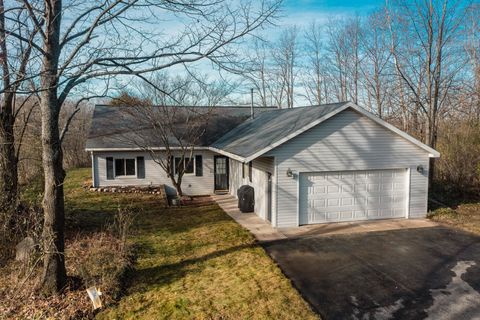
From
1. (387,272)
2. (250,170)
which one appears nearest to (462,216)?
(387,272)

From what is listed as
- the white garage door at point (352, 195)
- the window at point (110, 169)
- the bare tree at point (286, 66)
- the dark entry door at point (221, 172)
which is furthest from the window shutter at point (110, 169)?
the bare tree at point (286, 66)

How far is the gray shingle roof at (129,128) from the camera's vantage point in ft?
56.3

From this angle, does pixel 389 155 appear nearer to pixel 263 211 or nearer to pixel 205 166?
pixel 263 211

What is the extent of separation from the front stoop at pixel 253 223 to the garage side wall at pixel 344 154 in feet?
2.01

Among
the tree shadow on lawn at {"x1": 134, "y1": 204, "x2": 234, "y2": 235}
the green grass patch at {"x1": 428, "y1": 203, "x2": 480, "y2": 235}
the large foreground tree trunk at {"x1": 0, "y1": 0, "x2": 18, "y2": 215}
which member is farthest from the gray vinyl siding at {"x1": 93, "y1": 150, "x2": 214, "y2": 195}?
the green grass patch at {"x1": 428, "y1": 203, "x2": 480, "y2": 235}

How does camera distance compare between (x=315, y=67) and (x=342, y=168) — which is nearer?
(x=342, y=168)

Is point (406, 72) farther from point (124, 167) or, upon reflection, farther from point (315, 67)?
point (124, 167)

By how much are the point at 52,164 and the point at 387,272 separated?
706 centimetres

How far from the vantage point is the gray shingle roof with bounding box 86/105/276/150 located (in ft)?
56.3

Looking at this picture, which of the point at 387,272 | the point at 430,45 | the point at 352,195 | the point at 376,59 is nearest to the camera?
the point at 387,272

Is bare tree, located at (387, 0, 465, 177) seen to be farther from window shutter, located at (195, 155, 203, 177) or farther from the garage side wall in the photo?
window shutter, located at (195, 155, 203, 177)

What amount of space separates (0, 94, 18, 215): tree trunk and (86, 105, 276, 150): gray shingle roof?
7.11 metres

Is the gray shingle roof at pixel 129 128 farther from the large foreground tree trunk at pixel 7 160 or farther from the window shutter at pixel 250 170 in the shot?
the large foreground tree trunk at pixel 7 160

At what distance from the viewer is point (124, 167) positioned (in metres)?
17.5
